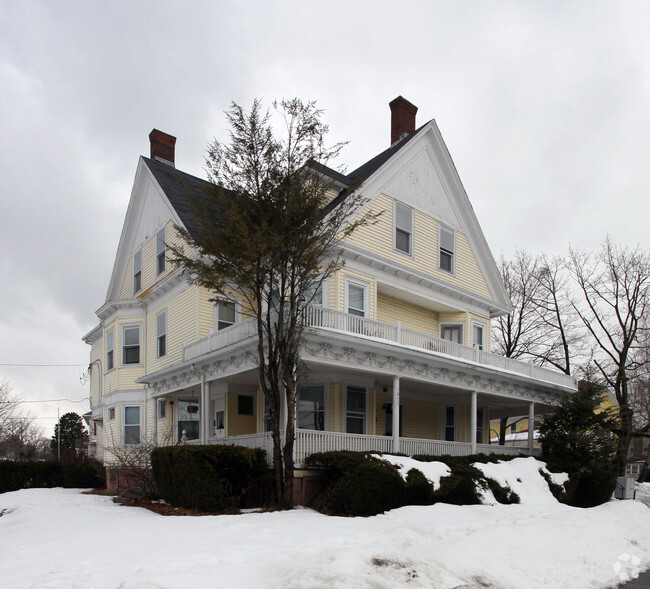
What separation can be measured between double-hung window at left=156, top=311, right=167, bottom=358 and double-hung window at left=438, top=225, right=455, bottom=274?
1068 centimetres

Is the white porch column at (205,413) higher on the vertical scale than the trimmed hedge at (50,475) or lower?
higher

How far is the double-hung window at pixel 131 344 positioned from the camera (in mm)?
23891

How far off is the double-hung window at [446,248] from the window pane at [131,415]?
13.1 m

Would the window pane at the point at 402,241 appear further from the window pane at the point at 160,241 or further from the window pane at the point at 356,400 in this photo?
the window pane at the point at 160,241

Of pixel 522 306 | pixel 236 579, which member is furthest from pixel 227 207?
pixel 522 306

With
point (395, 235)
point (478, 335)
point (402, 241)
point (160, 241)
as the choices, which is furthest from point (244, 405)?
point (478, 335)

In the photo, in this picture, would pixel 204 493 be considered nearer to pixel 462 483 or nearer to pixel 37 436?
pixel 462 483

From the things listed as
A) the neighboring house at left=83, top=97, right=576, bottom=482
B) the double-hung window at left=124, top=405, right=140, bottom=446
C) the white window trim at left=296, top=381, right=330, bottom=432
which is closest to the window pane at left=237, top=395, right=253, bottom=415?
the neighboring house at left=83, top=97, right=576, bottom=482

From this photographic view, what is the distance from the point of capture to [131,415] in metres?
23.4

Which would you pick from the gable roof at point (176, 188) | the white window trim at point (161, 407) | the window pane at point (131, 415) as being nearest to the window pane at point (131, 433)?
the window pane at point (131, 415)

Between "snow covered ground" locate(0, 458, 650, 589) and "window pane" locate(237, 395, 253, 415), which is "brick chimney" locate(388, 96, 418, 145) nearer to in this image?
"window pane" locate(237, 395, 253, 415)

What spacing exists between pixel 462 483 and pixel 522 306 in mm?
22776

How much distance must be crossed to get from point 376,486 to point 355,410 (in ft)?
21.0

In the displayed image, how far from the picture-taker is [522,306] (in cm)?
3484
